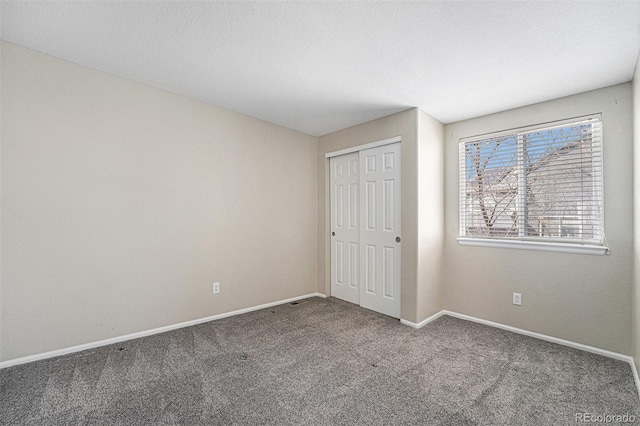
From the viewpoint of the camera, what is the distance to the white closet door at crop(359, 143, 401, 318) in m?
3.38

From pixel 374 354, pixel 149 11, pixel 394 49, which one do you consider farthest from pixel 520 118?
pixel 149 11

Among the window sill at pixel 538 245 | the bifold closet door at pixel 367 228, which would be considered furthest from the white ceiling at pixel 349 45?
the window sill at pixel 538 245

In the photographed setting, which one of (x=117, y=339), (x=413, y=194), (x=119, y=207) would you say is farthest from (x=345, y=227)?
(x=117, y=339)

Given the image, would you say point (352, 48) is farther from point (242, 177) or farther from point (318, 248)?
point (318, 248)

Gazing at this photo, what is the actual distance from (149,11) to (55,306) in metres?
2.37

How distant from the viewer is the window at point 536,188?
8.66 ft

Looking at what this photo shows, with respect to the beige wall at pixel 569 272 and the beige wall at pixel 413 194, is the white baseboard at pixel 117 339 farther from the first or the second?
the beige wall at pixel 569 272

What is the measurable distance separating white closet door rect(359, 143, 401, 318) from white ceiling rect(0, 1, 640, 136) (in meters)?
0.81

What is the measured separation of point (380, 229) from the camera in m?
3.55

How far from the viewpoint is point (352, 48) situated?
6.88 feet

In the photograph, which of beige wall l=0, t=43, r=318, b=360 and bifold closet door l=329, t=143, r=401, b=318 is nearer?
→ beige wall l=0, t=43, r=318, b=360
